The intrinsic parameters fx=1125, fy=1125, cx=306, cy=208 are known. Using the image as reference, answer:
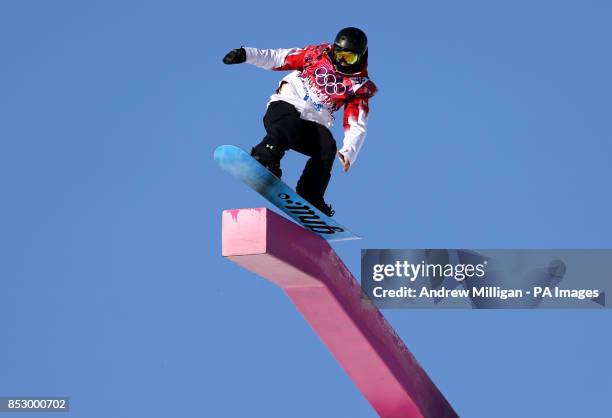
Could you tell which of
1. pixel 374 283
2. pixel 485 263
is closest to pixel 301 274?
pixel 374 283

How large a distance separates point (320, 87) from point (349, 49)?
0.37 m

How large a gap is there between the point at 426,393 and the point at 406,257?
1.95 m

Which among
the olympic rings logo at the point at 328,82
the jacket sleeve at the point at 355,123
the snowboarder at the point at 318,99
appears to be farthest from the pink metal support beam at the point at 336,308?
the olympic rings logo at the point at 328,82

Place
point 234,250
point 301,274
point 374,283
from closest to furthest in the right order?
point 234,250
point 301,274
point 374,283

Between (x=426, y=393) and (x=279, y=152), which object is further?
(x=426, y=393)

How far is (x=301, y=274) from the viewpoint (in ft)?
26.3

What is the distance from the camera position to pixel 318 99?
8688 mm

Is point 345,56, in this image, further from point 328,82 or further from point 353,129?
point 353,129

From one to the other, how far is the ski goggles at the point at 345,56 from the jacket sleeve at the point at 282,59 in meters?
0.33

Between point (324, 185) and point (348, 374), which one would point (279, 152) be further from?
point (348, 374)

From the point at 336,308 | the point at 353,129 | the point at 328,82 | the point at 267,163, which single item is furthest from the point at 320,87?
the point at 336,308

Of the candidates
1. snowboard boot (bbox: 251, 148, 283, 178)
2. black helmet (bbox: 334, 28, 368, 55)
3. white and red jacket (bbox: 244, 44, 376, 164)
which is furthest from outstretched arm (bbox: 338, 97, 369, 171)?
snowboard boot (bbox: 251, 148, 283, 178)

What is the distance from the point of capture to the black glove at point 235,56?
8430 mm

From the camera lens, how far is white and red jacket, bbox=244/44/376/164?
A: 8656 millimetres
